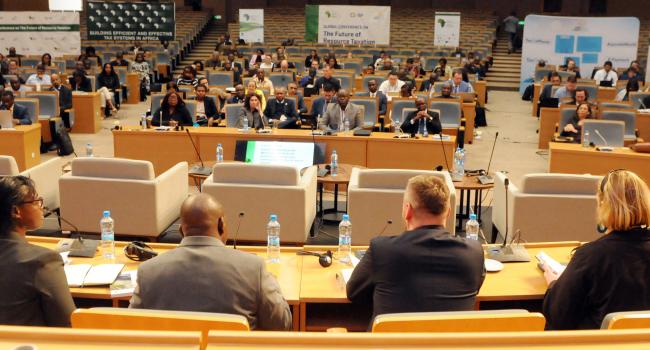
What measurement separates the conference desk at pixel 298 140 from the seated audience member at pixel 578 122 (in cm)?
195

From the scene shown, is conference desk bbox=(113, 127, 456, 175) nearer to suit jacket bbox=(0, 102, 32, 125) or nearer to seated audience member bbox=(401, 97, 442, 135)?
seated audience member bbox=(401, 97, 442, 135)

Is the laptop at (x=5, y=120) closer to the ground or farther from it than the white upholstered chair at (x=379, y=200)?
farther from it

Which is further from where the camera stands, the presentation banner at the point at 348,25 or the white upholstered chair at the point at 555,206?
the presentation banner at the point at 348,25

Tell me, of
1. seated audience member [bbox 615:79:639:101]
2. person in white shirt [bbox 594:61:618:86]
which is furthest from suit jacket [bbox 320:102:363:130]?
person in white shirt [bbox 594:61:618:86]

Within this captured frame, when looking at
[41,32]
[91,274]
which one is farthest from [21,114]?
[41,32]

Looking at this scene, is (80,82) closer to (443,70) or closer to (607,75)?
(443,70)

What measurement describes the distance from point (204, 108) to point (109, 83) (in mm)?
5095

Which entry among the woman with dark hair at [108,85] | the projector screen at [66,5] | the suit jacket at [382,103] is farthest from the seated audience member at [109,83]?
the suit jacket at [382,103]

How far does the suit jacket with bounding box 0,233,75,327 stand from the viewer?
2973mm

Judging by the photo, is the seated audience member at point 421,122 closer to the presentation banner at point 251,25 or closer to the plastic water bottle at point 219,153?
the plastic water bottle at point 219,153

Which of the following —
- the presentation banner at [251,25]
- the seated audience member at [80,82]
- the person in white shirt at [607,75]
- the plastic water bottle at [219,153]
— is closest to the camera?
the plastic water bottle at [219,153]

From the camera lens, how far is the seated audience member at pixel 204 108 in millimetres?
10859

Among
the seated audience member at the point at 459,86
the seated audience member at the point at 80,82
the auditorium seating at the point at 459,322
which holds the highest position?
the seated audience member at the point at 459,86

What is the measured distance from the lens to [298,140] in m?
8.70
